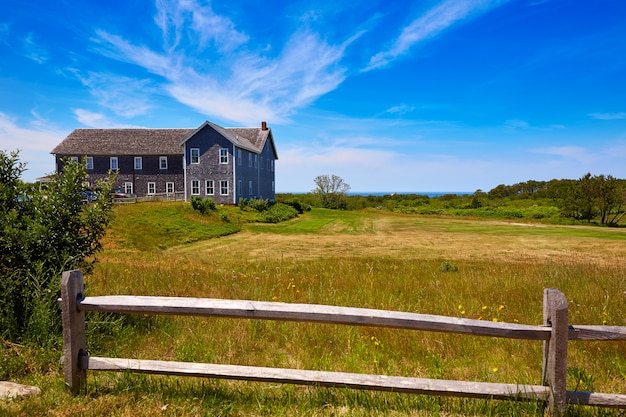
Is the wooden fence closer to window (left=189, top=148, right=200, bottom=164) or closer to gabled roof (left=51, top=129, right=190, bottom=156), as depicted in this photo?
window (left=189, top=148, right=200, bottom=164)

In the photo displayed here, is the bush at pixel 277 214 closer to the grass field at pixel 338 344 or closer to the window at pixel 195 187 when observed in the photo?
the window at pixel 195 187

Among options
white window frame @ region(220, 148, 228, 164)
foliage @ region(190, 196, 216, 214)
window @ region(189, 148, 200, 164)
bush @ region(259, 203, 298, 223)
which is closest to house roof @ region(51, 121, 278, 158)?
white window frame @ region(220, 148, 228, 164)

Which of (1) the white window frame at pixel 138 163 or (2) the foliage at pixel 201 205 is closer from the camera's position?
(2) the foliage at pixel 201 205

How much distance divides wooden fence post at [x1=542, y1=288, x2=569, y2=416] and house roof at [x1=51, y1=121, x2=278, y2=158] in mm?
39823

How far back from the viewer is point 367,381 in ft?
11.8

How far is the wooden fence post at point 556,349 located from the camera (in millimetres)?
3406

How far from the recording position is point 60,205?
225 inches

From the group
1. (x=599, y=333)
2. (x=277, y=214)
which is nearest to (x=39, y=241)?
(x=599, y=333)

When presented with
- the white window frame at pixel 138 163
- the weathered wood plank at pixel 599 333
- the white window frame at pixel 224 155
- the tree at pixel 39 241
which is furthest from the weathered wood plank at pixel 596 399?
the white window frame at pixel 138 163

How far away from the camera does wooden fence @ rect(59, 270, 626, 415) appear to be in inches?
138

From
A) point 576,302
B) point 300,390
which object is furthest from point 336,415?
point 576,302

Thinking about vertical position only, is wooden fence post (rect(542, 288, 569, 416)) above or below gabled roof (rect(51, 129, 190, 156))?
below

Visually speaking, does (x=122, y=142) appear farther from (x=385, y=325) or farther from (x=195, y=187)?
(x=385, y=325)

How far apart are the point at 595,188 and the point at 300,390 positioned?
135ft
